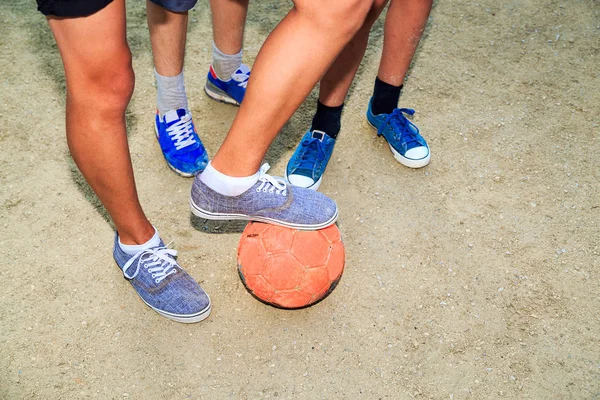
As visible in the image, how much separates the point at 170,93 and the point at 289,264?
1.03m

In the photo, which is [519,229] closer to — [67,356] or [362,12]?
[362,12]

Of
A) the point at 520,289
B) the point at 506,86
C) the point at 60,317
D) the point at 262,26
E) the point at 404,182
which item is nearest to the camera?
the point at 60,317

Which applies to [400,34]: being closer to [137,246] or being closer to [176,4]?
[176,4]

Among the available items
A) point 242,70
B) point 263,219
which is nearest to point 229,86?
point 242,70

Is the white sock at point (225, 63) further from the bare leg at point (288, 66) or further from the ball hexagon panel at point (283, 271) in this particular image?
the ball hexagon panel at point (283, 271)

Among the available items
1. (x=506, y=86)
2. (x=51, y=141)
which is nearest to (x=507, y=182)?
(x=506, y=86)

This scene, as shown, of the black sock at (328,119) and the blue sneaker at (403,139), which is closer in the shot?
the black sock at (328,119)

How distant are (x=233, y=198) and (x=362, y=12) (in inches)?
28.9

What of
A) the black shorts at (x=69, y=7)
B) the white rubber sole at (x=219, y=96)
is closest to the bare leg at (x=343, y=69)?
the white rubber sole at (x=219, y=96)

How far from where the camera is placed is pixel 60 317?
6.65 ft

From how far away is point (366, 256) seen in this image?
2.28m

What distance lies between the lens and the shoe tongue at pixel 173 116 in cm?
247

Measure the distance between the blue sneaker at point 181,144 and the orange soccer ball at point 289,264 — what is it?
2.12 ft

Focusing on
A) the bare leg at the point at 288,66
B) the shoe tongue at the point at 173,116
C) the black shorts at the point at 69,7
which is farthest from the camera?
the shoe tongue at the point at 173,116
